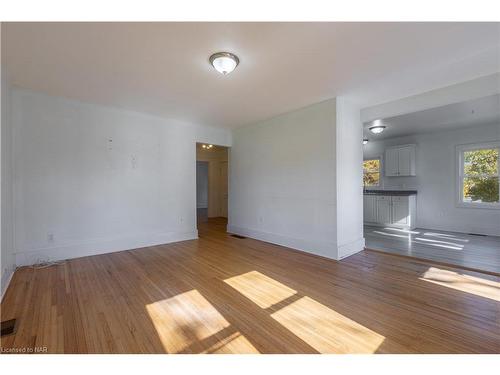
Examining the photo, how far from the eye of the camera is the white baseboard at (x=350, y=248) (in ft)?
12.3

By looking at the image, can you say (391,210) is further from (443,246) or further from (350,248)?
(350,248)

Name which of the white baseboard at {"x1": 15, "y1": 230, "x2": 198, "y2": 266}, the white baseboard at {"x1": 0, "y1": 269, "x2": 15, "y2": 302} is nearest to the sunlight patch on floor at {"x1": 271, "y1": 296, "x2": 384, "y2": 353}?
the white baseboard at {"x1": 0, "y1": 269, "x2": 15, "y2": 302}

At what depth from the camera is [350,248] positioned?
393 centimetres

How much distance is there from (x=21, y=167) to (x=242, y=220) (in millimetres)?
4052

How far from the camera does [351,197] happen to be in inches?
160

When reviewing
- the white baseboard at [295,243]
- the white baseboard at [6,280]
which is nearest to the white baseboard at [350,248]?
the white baseboard at [295,243]

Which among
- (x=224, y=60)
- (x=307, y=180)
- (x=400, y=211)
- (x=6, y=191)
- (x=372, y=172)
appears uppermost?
(x=224, y=60)

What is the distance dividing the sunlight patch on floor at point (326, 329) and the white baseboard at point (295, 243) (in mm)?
1626

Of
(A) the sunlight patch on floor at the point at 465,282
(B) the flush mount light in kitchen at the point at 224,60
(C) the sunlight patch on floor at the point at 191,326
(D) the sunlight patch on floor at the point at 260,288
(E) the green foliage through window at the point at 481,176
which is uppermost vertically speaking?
(B) the flush mount light in kitchen at the point at 224,60

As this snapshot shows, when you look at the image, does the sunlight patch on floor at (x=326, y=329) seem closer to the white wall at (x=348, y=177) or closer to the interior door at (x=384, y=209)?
the white wall at (x=348, y=177)

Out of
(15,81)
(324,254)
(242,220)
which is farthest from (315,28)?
(242,220)

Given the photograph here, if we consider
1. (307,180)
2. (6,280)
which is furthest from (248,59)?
(6,280)

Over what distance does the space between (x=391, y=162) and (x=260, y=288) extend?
5.85 m
